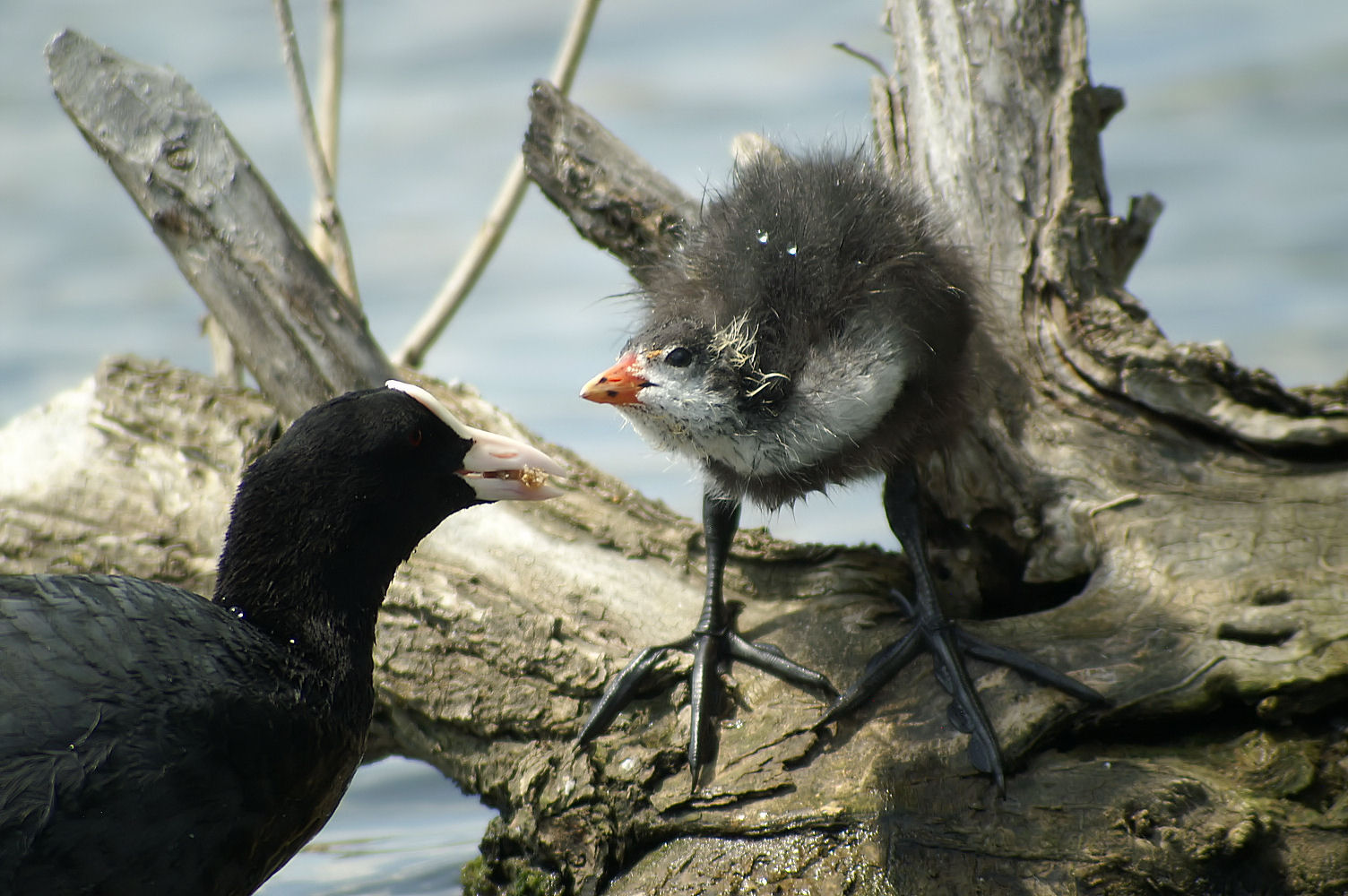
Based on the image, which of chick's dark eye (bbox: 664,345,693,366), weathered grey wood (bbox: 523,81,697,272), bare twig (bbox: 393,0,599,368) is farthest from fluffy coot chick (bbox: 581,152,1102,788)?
bare twig (bbox: 393,0,599,368)

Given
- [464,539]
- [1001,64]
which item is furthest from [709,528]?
[1001,64]

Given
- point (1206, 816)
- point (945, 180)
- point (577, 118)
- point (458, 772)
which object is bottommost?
point (1206, 816)

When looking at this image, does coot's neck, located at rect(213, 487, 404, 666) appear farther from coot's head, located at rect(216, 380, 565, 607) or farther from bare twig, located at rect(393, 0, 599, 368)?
bare twig, located at rect(393, 0, 599, 368)

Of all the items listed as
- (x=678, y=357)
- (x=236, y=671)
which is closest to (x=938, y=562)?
(x=678, y=357)

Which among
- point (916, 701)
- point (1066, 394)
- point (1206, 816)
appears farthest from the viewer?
point (1066, 394)

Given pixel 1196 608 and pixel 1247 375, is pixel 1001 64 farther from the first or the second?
pixel 1196 608

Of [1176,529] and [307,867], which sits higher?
[1176,529]

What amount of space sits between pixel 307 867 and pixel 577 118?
2.69m

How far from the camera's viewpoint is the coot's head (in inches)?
95.8

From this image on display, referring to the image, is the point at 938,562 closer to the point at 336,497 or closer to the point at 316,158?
the point at 336,497

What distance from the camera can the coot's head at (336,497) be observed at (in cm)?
243

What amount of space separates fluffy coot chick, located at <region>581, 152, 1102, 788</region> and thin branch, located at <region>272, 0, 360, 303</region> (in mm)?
1853

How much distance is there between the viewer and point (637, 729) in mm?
2846

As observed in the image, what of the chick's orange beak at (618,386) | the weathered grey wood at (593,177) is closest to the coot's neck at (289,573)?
the chick's orange beak at (618,386)
